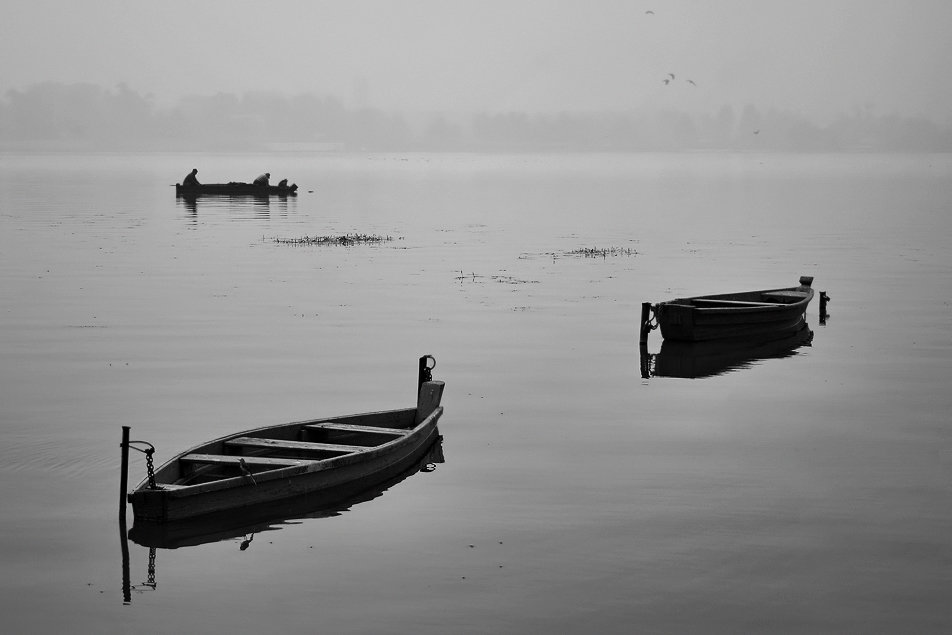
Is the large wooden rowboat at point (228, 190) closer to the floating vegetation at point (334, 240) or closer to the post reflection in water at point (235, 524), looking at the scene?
the floating vegetation at point (334, 240)

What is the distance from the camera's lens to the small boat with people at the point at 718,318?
1268 inches

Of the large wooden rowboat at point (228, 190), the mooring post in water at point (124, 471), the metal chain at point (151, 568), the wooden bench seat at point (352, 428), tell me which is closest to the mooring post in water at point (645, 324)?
the wooden bench seat at point (352, 428)

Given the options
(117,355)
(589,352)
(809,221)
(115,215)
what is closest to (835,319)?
(589,352)

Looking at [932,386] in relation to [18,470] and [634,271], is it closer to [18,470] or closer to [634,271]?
[18,470]

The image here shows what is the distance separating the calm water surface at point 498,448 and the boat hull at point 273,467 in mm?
548

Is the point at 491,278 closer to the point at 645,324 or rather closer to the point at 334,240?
the point at 645,324

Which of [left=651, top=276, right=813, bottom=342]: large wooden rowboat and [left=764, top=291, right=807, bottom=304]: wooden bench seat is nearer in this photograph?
[left=651, top=276, right=813, bottom=342]: large wooden rowboat

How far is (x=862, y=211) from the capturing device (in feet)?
349

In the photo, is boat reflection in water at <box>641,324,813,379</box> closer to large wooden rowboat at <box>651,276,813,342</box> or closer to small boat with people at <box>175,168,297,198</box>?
large wooden rowboat at <box>651,276,813,342</box>

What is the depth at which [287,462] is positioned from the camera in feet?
58.2

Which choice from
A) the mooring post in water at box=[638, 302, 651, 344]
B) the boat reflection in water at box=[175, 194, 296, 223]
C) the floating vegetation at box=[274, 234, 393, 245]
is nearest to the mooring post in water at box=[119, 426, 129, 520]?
the mooring post in water at box=[638, 302, 651, 344]

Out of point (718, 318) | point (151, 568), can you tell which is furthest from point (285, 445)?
point (718, 318)

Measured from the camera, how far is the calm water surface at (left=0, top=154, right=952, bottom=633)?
14523 millimetres

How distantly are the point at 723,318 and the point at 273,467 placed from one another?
17916 mm
